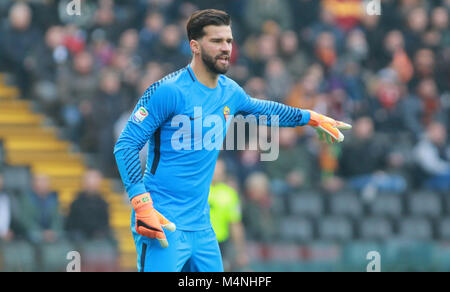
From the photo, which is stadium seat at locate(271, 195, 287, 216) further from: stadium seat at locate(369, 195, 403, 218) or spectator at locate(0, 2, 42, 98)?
spectator at locate(0, 2, 42, 98)

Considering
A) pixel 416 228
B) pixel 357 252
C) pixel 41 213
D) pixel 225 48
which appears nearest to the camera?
pixel 225 48

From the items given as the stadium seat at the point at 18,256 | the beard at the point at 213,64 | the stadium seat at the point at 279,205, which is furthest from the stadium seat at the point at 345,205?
the beard at the point at 213,64

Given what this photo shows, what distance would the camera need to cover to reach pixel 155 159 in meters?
6.05

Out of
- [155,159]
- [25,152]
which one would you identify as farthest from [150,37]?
[155,159]

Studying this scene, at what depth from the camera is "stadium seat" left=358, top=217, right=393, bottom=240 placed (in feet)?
43.0

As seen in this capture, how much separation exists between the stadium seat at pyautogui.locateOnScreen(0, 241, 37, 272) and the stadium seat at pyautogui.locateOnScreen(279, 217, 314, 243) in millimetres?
3600

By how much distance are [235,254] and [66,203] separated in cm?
318

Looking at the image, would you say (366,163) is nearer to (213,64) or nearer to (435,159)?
(435,159)

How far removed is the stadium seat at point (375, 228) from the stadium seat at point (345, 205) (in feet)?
0.79

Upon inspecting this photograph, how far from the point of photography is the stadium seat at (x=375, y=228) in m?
13.1

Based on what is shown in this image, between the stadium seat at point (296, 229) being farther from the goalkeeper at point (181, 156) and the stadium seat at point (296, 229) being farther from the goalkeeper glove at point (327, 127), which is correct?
the goalkeeper at point (181, 156)

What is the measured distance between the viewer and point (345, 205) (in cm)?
1343

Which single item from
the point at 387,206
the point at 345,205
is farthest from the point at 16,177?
the point at 387,206

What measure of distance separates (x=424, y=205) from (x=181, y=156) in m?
8.38
